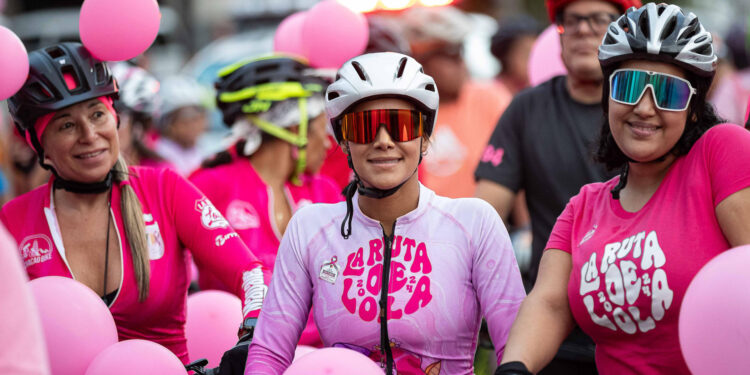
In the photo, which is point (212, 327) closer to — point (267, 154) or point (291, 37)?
point (267, 154)

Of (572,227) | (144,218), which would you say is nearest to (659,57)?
(572,227)

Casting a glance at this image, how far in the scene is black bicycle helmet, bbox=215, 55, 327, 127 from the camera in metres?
6.01

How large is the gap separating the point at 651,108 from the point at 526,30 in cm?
723

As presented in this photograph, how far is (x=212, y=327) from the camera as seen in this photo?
16.4 feet

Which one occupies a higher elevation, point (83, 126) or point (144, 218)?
point (83, 126)

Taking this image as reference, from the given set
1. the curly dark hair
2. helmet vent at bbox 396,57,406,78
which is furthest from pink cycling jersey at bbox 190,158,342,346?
the curly dark hair

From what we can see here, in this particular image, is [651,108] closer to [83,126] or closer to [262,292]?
[262,292]

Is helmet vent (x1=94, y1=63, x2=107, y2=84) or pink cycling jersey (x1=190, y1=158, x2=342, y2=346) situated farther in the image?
pink cycling jersey (x1=190, y1=158, x2=342, y2=346)

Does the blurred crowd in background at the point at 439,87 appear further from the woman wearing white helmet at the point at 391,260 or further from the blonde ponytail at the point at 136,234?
the woman wearing white helmet at the point at 391,260

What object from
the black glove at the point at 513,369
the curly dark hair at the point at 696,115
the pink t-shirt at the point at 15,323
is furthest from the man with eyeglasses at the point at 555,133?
the pink t-shirt at the point at 15,323

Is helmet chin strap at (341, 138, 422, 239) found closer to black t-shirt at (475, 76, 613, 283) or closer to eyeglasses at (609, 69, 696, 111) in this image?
eyeglasses at (609, 69, 696, 111)

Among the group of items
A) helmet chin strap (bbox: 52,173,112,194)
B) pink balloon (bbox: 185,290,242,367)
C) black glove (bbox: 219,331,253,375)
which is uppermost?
helmet chin strap (bbox: 52,173,112,194)

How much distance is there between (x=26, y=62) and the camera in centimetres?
443

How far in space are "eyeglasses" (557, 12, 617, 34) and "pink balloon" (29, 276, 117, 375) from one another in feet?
9.39
